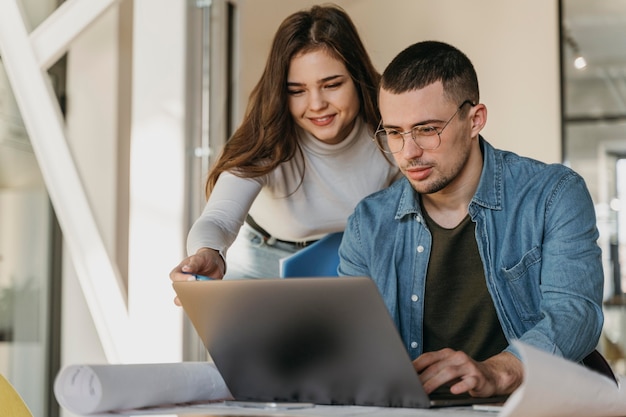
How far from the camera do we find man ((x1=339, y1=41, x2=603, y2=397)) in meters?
1.60

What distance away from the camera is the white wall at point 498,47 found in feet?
18.8

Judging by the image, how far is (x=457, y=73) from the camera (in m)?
1.68

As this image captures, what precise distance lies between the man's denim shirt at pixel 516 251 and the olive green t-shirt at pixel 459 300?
0.02m

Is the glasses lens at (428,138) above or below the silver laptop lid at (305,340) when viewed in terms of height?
above

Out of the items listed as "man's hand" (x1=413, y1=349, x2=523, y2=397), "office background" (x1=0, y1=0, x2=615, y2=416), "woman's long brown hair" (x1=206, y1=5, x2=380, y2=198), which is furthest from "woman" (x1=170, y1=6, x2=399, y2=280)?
"man's hand" (x1=413, y1=349, x2=523, y2=397)

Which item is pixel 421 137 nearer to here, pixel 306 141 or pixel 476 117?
pixel 476 117

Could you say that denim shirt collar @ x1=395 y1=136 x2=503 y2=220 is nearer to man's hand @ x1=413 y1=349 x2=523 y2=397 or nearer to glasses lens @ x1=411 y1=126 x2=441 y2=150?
glasses lens @ x1=411 y1=126 x2=441 y2=150

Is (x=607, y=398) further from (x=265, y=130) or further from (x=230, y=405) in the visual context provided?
(x=265, y=130)

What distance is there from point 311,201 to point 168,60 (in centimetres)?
95

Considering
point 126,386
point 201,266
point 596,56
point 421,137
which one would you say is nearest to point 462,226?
point 421,137

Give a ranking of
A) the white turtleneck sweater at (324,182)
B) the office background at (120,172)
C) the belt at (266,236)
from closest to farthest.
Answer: the white turtleneck sweater at (324,182)
the belt at (266,236)
the office background at (120,172)

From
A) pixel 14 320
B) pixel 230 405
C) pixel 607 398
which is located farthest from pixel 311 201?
pixel 14 320

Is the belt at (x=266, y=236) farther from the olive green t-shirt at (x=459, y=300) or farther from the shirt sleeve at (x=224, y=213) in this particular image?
the olive green t-shirt at (x=459, y=300)

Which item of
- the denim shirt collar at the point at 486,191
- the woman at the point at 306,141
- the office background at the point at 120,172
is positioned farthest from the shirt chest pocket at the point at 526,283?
the office background at the point at 120,172
